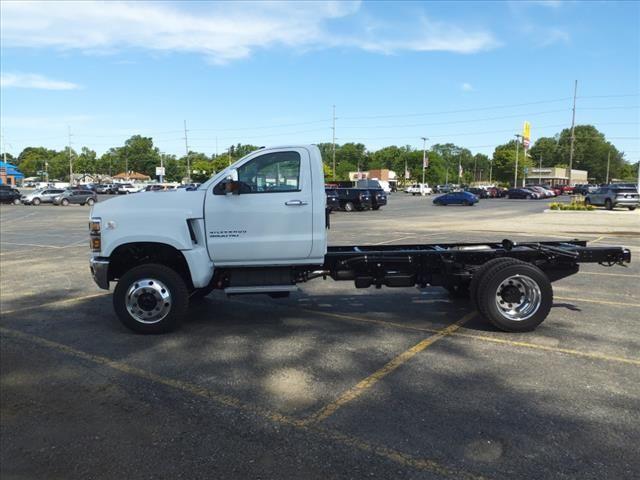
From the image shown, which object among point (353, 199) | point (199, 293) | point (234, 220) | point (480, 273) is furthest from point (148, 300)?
point (353, 199)

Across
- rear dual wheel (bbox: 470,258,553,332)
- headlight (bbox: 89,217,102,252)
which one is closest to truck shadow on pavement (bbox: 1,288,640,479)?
rear dual wheel (bbox: 470,258,553,332)

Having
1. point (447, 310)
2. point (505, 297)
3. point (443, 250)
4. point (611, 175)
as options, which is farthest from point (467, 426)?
point (611, 175)

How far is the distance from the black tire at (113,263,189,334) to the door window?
1375mm

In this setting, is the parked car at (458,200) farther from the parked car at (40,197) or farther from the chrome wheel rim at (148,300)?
the chrome wheel rim at (148,300)

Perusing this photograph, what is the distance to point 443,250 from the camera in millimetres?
6496

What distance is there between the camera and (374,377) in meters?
4.69

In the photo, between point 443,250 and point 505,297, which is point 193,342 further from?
point 505,297

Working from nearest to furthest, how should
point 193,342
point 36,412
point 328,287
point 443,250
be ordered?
point 36,412 → point 193,342 → point 443,250 → point 328,287

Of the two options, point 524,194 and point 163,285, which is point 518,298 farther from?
point 524,194

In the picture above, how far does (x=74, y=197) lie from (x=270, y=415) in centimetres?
4970

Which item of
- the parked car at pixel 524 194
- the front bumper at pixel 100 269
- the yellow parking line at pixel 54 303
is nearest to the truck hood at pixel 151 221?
the front bumper at pixel 100 269

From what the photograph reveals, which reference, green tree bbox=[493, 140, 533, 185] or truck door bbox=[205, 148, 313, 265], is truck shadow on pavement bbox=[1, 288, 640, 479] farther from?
green tree bbox=[493, 140, 533, 185]

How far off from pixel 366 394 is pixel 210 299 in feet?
14.0

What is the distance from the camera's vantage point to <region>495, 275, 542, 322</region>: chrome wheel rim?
5.97 metres
